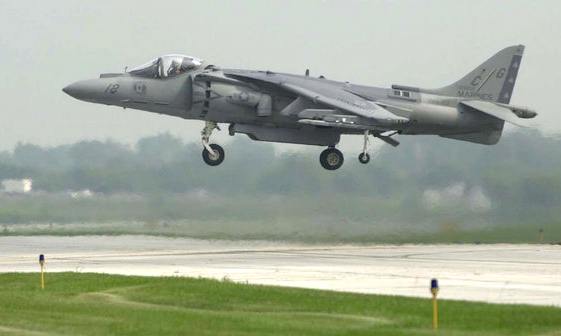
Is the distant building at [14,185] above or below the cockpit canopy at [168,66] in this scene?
below

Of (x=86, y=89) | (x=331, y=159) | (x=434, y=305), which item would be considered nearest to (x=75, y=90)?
(x=86, y=89)

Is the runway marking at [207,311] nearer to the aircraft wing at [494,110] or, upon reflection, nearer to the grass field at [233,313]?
the grass field at [233,313]

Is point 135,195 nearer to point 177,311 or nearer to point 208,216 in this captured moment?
point 208,216

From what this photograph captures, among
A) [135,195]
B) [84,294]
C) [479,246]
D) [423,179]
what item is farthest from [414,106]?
[84,294]

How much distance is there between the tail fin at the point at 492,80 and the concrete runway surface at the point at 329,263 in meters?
6.33

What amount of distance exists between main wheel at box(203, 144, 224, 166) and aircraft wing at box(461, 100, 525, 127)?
8191mm

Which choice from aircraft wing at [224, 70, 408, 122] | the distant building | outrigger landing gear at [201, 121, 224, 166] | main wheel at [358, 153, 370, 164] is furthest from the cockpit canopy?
the distant building

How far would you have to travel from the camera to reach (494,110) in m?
41.3

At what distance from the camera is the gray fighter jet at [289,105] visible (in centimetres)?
3969

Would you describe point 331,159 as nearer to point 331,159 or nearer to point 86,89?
point 331,159

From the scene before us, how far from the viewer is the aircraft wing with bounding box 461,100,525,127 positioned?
134ft

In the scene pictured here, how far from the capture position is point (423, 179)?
3991 cm

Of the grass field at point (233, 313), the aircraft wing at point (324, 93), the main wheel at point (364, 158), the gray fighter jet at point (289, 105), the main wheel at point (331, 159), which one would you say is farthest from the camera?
the main wheel at point (331, 159)

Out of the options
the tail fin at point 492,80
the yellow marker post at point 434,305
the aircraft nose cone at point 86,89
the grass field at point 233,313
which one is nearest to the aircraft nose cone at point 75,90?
the aircraft nose cone at point 86,89
